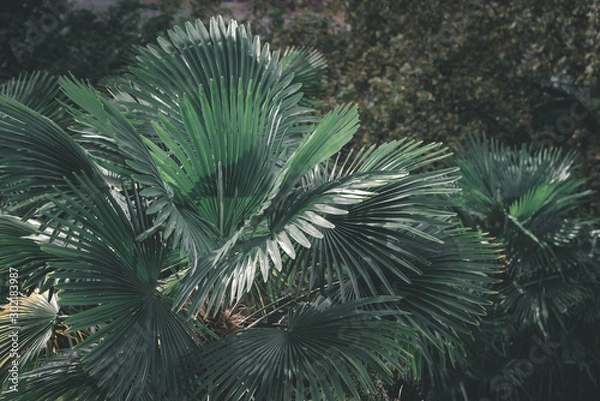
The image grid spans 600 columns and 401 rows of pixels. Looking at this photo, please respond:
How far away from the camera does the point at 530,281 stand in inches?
230

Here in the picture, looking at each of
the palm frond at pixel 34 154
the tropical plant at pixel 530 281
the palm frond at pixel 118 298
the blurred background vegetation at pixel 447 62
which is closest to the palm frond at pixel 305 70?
the tropical plant at pixel 530 281

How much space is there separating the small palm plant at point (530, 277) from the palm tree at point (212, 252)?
226cm

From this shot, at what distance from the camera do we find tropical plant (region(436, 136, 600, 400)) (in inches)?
226

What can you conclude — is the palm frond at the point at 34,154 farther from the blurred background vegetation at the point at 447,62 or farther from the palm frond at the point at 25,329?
the blurred background vegetation at the point at 447,62

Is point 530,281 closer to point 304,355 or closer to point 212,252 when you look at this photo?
point 304,355

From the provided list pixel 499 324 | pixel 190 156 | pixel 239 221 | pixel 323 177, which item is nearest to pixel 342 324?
pixel 239 221

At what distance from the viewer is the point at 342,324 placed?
3.10 meters

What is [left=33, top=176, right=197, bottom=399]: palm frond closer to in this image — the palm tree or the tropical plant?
the palm tree

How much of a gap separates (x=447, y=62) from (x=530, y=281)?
325 centimetres

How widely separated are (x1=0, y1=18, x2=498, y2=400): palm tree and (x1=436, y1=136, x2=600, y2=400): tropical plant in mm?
2259

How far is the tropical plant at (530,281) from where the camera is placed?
573cm

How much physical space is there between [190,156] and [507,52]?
19.2 ft

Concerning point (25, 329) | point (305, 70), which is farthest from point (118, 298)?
point (305, 70)

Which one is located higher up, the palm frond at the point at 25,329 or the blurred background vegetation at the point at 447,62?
the blurred background vegetation at the point at 447,62
